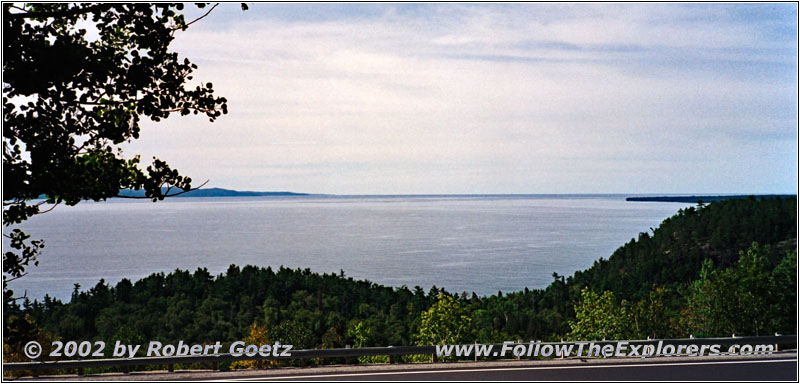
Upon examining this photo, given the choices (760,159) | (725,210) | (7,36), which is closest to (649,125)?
(725,210)

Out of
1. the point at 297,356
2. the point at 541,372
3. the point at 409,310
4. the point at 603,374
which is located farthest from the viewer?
the point at 409,310

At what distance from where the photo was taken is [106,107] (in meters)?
6.83

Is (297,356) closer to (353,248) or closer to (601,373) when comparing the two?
(601,373)

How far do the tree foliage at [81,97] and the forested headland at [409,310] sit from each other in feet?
73.3

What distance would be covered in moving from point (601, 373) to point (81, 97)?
Result: 8978 mm

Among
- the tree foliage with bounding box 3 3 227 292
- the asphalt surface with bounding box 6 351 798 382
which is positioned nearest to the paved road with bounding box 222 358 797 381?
the asphalt surface with bounding box 6 351 798 382

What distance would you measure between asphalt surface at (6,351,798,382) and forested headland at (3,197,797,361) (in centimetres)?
1742

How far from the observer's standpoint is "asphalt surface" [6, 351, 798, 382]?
1155 centimetres

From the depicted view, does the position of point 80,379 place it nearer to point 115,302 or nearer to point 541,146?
point 115,302

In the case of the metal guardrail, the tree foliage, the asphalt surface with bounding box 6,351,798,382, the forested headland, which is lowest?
the forested headland

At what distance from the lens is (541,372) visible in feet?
39.2

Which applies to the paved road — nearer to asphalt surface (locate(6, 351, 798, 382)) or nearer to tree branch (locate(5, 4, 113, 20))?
asphalt surface (locate(6, 351, 798, 382))

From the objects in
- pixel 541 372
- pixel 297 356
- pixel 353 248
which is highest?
pixel 297 356

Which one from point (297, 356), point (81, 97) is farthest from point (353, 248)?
point (81, 97)
